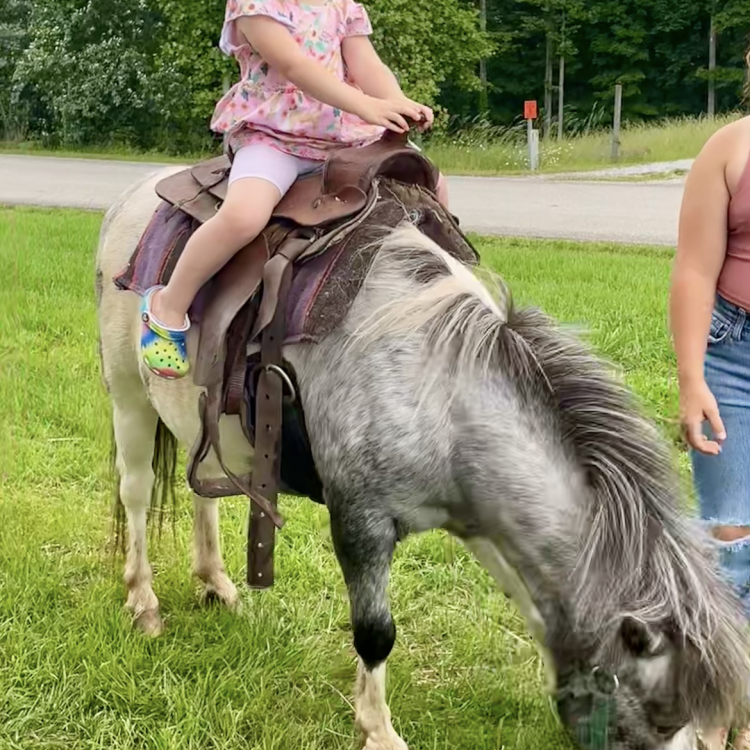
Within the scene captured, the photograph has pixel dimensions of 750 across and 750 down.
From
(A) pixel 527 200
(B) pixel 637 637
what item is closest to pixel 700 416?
(B) pixel 637 637

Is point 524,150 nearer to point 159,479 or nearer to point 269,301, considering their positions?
point 159,479

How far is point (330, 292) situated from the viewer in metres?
2.06

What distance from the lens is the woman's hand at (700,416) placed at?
204 centimetres

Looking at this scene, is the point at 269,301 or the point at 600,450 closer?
the point at 600,450

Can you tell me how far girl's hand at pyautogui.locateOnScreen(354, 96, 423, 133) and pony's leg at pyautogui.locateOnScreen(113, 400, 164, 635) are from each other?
1229 millimetres

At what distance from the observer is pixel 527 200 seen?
1124 cm

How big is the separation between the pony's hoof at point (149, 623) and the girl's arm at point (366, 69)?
166 centimetres

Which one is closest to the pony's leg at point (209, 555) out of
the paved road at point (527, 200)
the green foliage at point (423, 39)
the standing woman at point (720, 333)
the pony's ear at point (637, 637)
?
the standing woman at point (720, 333)

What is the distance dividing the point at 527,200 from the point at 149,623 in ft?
30.1

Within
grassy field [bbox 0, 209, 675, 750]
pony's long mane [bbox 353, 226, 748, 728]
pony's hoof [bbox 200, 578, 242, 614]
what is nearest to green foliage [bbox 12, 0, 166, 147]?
grassy field [bbox 0, 209, 675, 750]

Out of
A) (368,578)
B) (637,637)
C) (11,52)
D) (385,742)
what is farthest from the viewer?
(11,52)

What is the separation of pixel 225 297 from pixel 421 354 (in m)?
0.55

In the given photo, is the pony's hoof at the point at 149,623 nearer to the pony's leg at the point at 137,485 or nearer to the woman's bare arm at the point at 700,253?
the pony's leg at the point at 137,485

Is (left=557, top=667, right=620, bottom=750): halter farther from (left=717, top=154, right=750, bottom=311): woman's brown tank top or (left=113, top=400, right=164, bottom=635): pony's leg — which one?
(left=113, top=400, right=164, bottom=635): pony's leg
